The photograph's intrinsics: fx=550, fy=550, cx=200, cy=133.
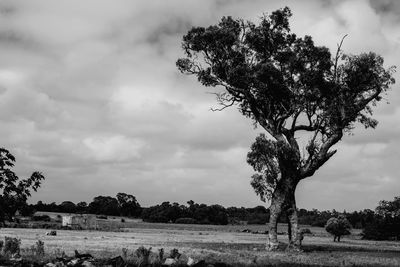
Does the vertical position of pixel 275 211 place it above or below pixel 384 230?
above

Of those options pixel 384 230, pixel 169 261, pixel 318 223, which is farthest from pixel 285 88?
pixel 318 223

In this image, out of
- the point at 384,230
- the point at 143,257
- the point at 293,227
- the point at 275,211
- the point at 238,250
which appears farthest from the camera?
the point at 384,230

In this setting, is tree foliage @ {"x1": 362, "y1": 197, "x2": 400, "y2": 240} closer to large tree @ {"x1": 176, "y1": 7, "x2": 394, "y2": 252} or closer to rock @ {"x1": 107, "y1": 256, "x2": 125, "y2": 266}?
large tree @ {"x1": 176, "y1": 7, "x2": 394, "y2": 252}

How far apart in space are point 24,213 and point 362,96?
38327 millimetres

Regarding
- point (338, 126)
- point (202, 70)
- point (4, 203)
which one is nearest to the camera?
point (4, 203)

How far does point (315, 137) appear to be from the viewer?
48.7m

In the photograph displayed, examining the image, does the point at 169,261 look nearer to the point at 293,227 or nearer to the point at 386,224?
the point at 293,227

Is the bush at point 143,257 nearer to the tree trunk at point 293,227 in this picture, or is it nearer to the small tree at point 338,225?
the tree trunk at point 293,227

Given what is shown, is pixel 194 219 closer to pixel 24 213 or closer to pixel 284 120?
pixel 284 120

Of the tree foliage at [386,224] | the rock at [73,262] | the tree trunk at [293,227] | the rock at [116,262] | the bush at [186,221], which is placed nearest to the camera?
the rock at [73,262]

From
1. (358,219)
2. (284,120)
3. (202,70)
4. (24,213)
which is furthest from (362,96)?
(358,219)

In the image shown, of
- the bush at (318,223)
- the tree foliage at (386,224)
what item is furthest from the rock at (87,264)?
the bush at (318,223)

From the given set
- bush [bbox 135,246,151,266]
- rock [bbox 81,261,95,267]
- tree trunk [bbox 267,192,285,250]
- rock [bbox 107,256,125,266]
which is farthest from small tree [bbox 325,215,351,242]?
rock [bbox 81,261,95,267]

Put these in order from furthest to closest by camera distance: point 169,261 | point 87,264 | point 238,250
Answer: point 238,250 < point 169,261 < point 87,264
